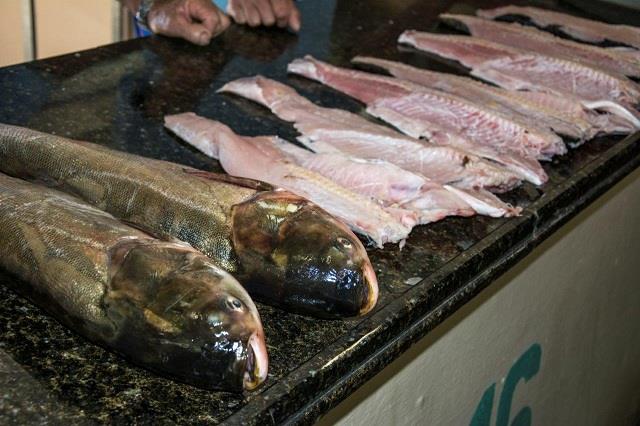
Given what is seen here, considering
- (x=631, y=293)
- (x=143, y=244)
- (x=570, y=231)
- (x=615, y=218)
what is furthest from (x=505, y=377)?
(x=143, y=244)

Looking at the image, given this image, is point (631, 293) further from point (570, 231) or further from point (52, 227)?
point (52, 227)

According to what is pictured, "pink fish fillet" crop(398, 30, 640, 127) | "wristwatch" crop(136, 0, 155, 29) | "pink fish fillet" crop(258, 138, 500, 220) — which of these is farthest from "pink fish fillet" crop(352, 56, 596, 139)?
"wristwatch" crop(136, 0, 155, 29)

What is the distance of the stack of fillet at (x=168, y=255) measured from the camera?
1.24 metres

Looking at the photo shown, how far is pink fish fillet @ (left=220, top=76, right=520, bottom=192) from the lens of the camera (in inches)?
83.8

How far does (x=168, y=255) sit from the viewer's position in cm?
130

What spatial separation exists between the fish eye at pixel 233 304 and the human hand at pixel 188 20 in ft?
5.83

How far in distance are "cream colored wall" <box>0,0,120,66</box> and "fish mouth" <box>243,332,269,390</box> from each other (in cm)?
492

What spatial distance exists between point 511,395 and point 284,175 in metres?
1.15

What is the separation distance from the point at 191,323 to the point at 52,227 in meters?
0.34

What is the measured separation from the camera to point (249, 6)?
10.5 ft

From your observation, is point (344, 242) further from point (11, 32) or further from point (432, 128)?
point (11, 32)

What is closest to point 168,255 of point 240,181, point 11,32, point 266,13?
point 240,181

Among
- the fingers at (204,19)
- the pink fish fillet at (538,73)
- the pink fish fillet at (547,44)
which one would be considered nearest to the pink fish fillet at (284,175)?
the fingers at (204,19)

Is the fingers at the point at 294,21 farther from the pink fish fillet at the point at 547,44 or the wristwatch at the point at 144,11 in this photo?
the pink fish fillet at the point at 547,44
